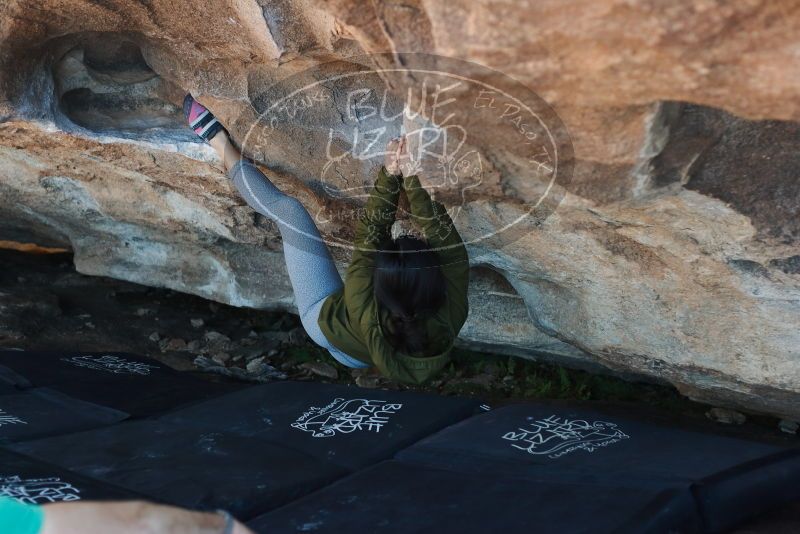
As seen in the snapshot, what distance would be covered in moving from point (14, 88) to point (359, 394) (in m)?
1.72

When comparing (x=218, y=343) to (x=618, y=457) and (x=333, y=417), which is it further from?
(x=618, y=457)

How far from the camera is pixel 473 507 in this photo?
2234 millimetres

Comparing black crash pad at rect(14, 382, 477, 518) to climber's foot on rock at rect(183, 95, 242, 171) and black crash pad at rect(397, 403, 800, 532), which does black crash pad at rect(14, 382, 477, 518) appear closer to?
black crash pad at rect(397, 403, 800, 532)

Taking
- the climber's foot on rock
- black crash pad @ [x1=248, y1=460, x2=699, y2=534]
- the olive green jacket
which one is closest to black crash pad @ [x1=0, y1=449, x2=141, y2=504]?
black crash pad @ [x1=248, y1=460, x2=699, y2=534]

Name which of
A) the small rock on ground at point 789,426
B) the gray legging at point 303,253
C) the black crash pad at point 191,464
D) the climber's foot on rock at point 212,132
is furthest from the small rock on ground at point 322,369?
the small rock on ground at point 789,426

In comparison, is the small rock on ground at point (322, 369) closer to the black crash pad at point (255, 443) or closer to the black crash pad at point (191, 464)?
the black crash pad at point (255, 443)

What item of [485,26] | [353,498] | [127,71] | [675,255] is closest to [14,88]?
[127,71]

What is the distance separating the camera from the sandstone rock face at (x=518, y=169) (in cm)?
163

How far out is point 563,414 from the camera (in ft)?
9.30

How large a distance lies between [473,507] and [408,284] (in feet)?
2.18

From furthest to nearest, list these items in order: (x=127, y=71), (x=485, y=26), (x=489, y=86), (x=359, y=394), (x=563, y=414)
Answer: (x=127, y=71), (x=359, y=394), (x=563, y=414), (x=489, y=86), (x=485, y=26)

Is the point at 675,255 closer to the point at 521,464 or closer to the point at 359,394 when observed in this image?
the point at 521,464

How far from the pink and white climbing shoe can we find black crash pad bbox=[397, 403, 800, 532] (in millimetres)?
1369

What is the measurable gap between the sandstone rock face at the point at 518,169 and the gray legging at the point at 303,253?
25cm
